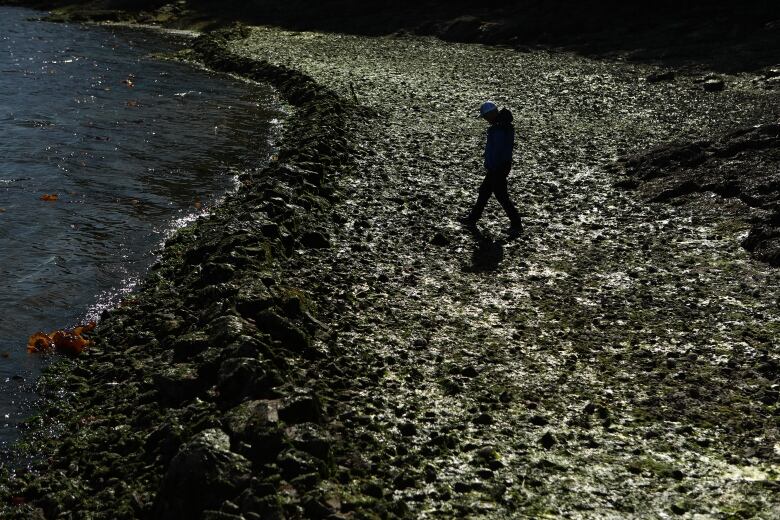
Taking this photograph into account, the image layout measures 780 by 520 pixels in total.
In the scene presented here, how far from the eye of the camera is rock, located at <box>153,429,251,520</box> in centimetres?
954

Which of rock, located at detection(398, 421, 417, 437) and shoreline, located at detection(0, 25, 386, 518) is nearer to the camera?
shoreline, located at detection(0, 25, 386, 518)

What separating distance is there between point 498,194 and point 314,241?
477 cm

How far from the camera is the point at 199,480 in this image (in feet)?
31.6

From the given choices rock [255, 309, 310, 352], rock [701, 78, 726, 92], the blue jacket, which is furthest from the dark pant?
rock [701, 78, 726, 92]

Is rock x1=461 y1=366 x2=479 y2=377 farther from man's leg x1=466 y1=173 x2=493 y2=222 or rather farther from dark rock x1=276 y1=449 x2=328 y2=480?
man's leg x1=466 y1=173 x2=493 y2=222

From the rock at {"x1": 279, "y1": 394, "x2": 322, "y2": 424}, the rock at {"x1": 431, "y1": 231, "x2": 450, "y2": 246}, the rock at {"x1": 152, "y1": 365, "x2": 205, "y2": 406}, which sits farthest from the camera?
the rock at {"x1": 431, "y1": 231, "x2": 450, "y2": 246}

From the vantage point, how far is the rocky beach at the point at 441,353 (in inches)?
411

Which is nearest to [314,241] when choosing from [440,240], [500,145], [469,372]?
[440,240]

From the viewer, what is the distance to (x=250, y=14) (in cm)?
7825

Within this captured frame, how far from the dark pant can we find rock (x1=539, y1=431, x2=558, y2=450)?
9.97 meters

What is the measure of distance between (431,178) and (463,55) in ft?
92.7

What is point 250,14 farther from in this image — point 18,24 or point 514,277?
point 514,277

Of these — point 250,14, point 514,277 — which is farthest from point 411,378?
point 250,14

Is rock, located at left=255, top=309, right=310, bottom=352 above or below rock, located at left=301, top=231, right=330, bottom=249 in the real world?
below
